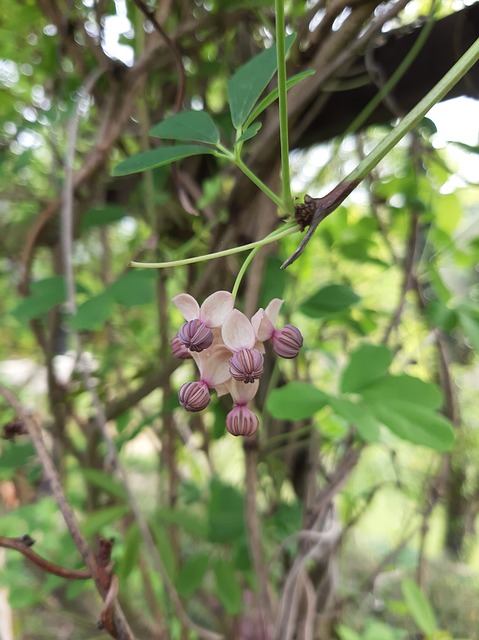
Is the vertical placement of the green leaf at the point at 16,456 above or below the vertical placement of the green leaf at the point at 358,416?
below

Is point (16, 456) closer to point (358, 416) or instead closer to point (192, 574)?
point (192, 574)

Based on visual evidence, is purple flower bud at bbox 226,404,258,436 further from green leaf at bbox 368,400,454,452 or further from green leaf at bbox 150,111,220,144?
green leaf at bbox 368,400,454,452

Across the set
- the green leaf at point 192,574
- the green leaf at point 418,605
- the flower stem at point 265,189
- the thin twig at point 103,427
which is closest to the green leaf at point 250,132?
the flower stem at point 265,189

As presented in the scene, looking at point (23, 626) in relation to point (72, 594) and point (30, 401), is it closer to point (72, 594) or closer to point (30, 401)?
point (30, 401)

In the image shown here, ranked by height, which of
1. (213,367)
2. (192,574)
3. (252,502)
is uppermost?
(213,367)

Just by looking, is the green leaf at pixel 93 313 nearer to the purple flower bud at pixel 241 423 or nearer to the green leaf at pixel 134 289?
the green leaf at pixel 134 289

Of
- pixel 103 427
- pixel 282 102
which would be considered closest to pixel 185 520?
pixel 103 427
